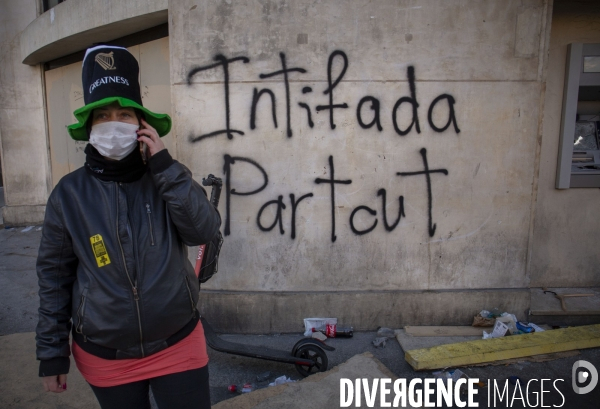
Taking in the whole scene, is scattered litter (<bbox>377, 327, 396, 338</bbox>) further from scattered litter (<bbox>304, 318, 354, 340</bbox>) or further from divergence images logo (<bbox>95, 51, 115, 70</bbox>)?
divergence images logo (<bbox>95, 51, 115, 70</bbox>)

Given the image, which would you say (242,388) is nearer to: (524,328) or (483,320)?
(483,320)

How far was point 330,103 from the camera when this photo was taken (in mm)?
3750

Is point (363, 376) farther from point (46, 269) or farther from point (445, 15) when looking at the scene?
point (445, 15)

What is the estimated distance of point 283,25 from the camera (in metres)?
3.65

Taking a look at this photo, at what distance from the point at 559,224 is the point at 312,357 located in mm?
3155

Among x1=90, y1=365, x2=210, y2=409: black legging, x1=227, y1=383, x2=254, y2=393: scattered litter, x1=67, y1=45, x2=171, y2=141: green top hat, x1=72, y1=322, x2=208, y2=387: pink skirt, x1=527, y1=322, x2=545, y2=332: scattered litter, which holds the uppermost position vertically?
x1=67, y1=45, x2=171, y2=141: green top hat

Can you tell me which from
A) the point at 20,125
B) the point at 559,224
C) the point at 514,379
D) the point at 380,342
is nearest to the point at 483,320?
the point at 514,379

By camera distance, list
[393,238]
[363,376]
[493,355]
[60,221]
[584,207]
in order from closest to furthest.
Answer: [60,221], [363,376], [493,355], [393,238], [584,207]

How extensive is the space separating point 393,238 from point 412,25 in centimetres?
187

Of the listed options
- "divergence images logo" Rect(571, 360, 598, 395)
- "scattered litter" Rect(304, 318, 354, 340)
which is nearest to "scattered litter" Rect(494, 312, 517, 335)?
"divergence images logo" Rect(571, 360, 598, 395)

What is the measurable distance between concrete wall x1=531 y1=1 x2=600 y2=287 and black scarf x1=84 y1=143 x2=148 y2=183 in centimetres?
429

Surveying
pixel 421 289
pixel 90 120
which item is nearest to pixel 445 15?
pixel 421 289

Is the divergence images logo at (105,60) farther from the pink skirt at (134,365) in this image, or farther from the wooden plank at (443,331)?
the wooden plank at (443,331)

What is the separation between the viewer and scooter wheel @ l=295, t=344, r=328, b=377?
3.25 m
